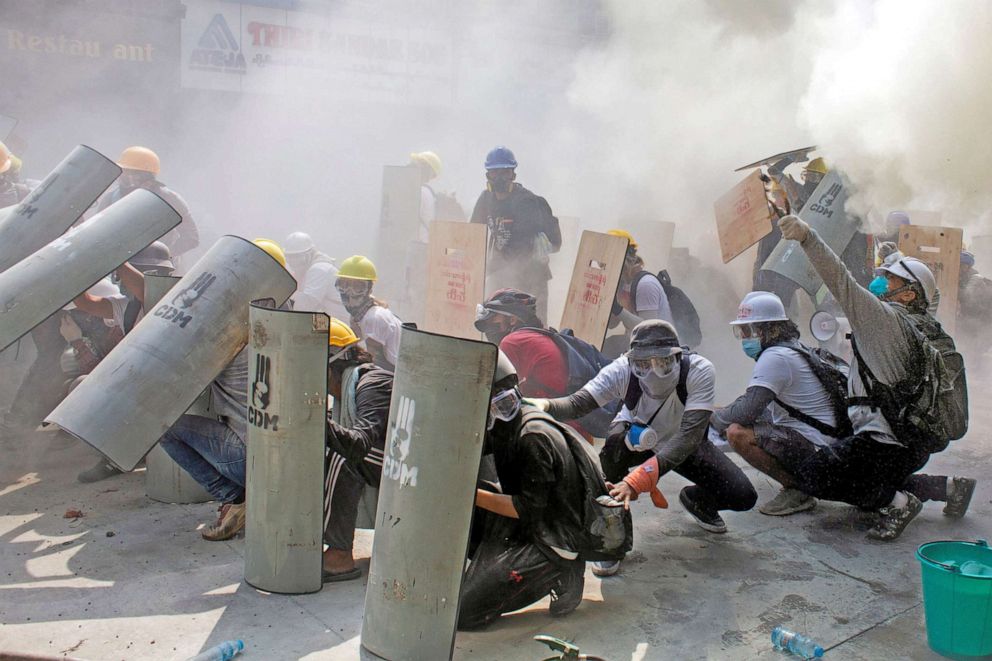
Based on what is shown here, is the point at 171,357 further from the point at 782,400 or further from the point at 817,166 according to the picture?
the point at 817,166

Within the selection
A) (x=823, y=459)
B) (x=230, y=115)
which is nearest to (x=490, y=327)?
(x=823, y=459)

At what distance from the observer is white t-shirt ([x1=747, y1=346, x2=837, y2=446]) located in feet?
14.4

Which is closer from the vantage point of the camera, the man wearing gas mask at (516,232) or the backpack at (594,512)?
the backpack at (594,512)

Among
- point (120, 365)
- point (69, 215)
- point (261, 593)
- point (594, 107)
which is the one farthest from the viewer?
point (594, 107)

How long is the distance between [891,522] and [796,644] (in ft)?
4.56

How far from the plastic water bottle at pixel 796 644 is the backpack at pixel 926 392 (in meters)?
1.38

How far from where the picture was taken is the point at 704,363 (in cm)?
411

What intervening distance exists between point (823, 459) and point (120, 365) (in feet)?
10.6

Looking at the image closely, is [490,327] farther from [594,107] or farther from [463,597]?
[594,107]

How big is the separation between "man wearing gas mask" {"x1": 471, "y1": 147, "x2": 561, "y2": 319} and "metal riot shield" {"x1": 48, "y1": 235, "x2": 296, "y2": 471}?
3.15 m

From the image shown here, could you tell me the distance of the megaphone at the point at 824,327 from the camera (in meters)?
6.88

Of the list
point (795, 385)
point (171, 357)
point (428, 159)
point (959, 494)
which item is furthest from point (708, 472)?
point (428, 159)

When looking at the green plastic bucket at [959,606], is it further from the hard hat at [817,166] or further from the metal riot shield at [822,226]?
the hard hat at [817,166]

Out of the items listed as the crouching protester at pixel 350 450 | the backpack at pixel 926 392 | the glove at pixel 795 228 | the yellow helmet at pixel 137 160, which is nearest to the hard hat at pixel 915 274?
the backpack at pixel 926 392
